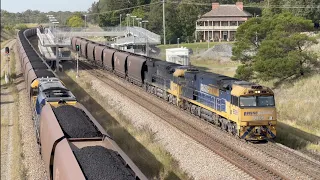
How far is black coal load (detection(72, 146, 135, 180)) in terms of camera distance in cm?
886

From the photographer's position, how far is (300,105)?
26297mm

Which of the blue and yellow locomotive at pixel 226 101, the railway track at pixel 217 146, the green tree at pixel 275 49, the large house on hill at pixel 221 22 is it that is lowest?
the railway track at pixel 217 146

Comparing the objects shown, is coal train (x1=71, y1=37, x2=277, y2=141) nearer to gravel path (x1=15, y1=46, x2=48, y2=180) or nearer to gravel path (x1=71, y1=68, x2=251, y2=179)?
gravel path (x1=71, y1=68, x2=251, y2=179)

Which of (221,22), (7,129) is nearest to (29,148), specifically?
(7,129)

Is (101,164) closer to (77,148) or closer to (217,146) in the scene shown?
(77,148)

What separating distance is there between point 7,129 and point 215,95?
12.8m

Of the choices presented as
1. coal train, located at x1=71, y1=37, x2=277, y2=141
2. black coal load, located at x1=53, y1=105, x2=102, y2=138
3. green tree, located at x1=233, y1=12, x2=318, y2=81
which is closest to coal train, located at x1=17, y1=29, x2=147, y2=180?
black coal load, located at x1=53, y1=105, x2=102, y2=138

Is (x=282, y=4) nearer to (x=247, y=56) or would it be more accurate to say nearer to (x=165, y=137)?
(x=247, y=56)

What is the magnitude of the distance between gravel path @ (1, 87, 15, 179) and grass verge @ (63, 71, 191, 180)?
522cm

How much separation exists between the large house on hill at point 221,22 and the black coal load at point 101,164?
6432cm

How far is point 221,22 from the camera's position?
76.6 m

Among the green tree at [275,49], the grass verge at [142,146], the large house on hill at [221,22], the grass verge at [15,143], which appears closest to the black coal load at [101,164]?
the grass verge at [142,146]

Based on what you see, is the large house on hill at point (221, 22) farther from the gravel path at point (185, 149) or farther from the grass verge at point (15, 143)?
the grass verge at point (15, 143)

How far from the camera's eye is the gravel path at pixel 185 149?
1555 centimetres
